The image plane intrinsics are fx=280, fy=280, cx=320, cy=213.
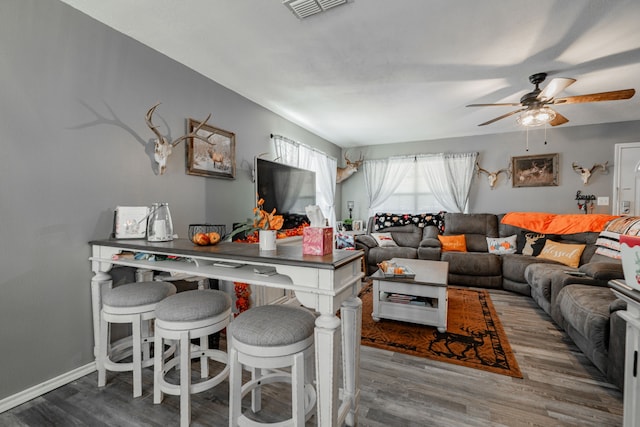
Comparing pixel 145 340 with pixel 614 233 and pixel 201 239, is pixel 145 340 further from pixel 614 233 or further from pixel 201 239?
pixel 614 233

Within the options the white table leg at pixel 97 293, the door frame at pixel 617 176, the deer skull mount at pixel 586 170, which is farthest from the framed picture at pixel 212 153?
the door frame at pixel 617 176

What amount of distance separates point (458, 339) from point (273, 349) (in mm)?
1817

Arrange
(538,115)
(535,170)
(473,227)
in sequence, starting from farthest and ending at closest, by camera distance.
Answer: (535,170), (473,227), (538,115)

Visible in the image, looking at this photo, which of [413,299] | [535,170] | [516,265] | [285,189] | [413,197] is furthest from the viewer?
[413,197]

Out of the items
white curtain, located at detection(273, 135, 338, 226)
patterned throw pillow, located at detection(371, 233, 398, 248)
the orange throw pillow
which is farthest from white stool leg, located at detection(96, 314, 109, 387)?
the orange throw pillow

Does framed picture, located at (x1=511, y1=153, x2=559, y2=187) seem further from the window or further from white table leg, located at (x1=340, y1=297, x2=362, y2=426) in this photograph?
white table leg, located at (x1=340, y1=297, x2=362, y2=426)

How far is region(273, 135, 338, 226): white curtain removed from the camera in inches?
146

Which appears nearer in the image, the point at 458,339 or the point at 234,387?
the point at 234,387

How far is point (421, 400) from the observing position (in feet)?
5.13

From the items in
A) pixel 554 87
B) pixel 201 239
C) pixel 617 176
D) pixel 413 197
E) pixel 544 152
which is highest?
pixel 554 87

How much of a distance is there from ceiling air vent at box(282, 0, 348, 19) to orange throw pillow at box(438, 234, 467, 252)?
3515 mm

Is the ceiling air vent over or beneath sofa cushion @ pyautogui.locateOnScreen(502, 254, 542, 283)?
over

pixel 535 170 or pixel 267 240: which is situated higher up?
pixel 535 170

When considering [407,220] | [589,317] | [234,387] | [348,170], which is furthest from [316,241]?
[348,170]
